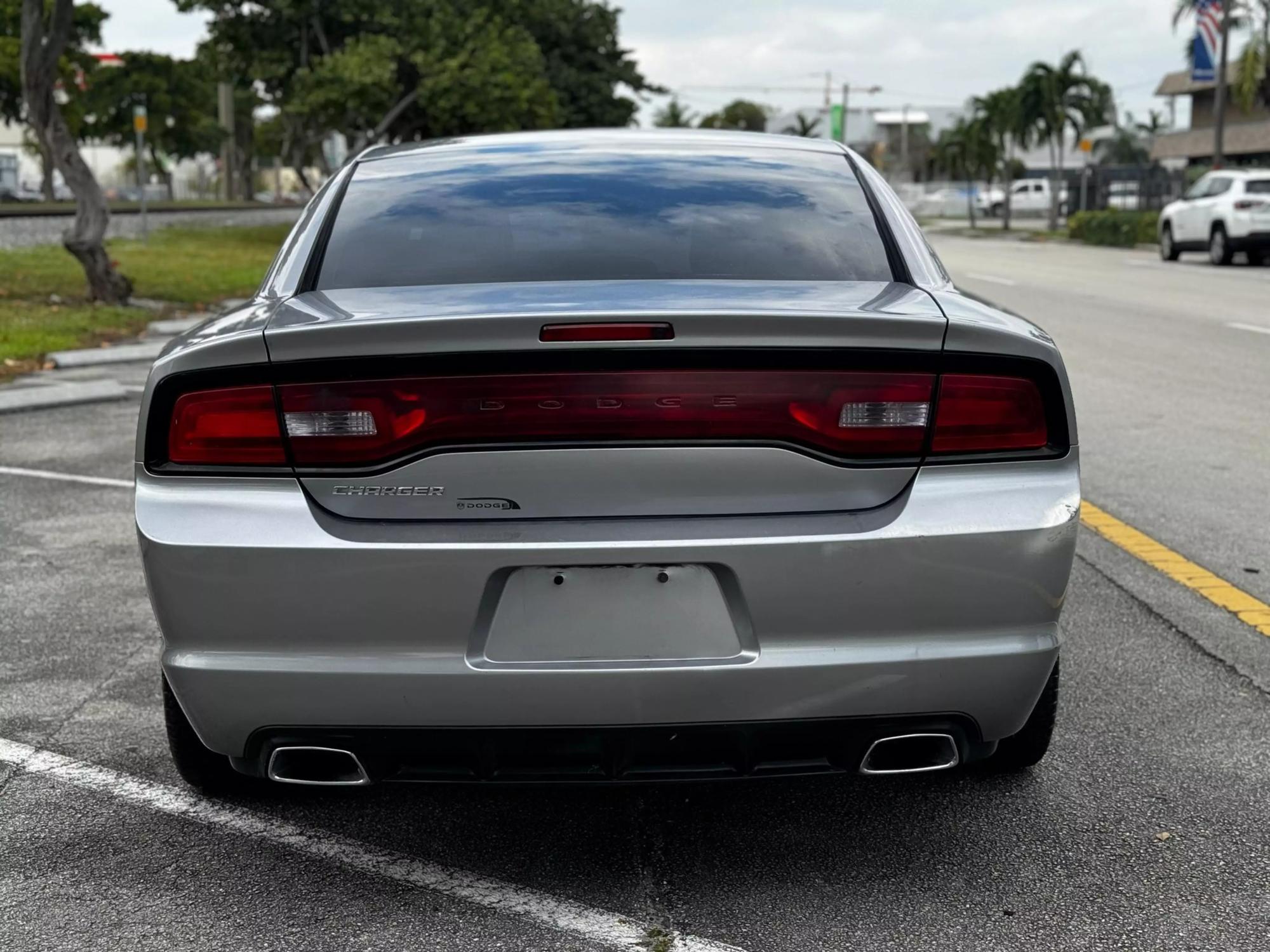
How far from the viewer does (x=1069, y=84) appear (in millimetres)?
57906

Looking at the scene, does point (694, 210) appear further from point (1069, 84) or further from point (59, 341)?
point (1069, 84)

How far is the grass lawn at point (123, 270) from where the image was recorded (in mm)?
13867

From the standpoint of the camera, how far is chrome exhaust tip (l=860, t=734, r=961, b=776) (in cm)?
289

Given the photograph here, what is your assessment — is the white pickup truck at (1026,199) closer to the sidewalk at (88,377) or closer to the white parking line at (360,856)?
the sidewalk at (88,377)

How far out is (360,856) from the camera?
3158 mm

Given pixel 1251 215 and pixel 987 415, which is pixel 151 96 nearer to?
pixel 1251 215

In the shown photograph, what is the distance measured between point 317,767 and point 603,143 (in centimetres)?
189

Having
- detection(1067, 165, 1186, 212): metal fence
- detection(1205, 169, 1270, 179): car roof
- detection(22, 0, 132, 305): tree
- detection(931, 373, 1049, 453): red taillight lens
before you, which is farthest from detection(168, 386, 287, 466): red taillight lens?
detection(1067, 165, 1186, 212): metal fence

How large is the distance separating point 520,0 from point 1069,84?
25044mm

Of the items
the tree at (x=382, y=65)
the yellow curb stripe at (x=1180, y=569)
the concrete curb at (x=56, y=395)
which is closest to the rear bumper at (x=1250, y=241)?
the tree at (x=382, y=65)

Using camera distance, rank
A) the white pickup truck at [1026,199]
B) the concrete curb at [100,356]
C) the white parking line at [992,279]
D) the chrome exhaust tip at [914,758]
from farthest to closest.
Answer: the white pickup truck at [1026,199]
the white parking line at [992,279]
the concrete curb at [100,356]
the chrome exhaust tip at [914,758]

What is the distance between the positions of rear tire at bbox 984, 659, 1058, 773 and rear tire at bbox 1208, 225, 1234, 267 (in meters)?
25.5

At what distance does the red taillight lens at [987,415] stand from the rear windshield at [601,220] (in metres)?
0.58

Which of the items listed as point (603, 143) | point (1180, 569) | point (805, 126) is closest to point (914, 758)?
point (603, 143)
